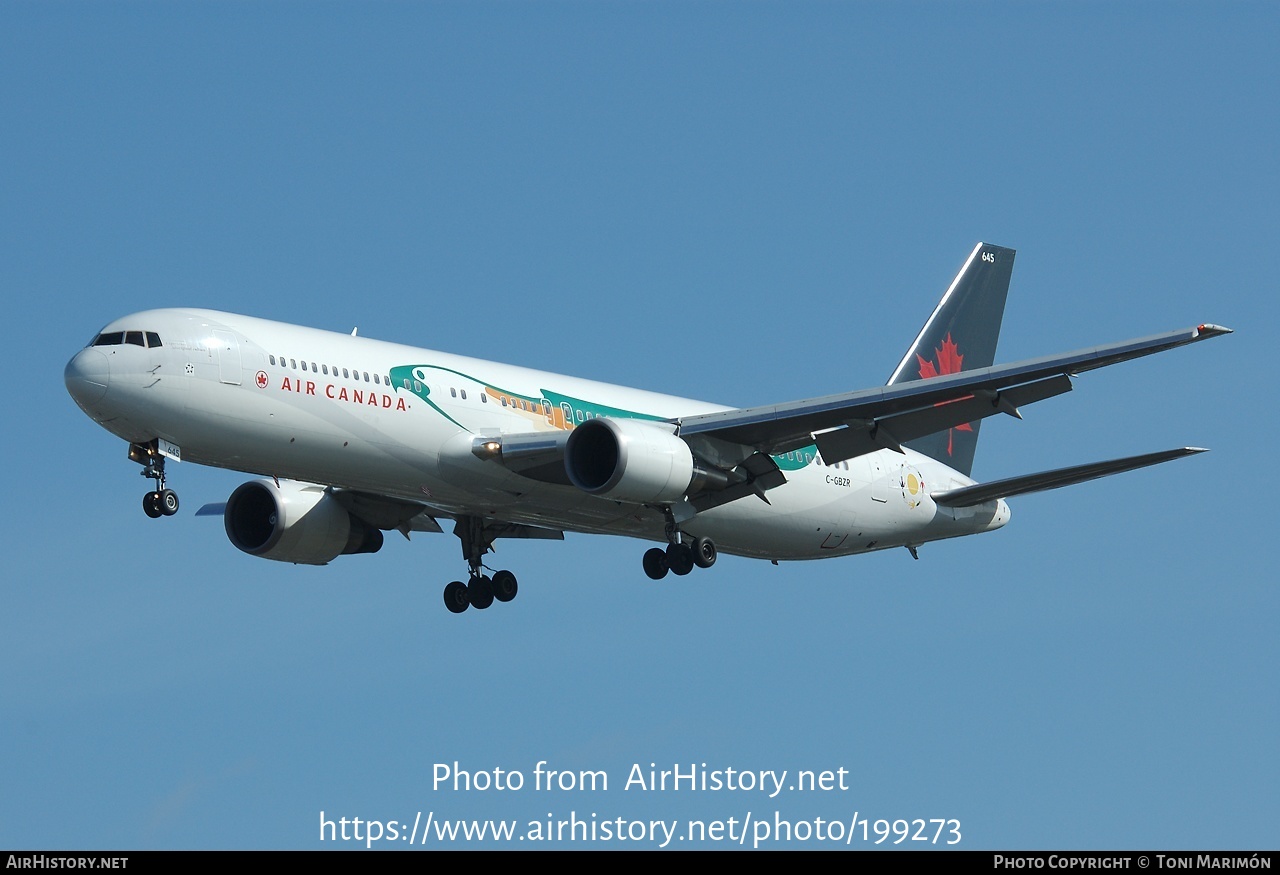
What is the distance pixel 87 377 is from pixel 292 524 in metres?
9.41

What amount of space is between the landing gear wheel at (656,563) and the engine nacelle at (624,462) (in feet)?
10.5

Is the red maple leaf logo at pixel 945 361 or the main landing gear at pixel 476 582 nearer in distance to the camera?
the main landing gear at pixel 476 582

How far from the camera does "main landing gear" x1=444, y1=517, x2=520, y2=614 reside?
141 feet

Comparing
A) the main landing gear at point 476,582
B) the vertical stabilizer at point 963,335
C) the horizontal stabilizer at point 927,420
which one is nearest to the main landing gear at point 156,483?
the main landing gear at point 476,582

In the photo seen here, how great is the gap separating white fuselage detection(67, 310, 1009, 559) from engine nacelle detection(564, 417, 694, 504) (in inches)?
48.4

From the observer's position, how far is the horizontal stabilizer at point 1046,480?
37.1 m

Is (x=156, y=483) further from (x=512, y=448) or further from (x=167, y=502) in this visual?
(x=512, y=448)

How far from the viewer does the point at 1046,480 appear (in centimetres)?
4100

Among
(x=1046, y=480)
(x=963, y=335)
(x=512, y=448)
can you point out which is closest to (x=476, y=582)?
(x=512, y=448)

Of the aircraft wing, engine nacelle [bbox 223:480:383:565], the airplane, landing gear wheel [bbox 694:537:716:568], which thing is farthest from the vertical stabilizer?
engine nacelle [bbox 223:480:383:565]

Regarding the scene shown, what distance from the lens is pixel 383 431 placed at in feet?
117

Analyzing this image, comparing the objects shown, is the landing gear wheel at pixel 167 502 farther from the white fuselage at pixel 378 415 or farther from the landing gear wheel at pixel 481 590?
the landing gear wheel at pixel 481 590

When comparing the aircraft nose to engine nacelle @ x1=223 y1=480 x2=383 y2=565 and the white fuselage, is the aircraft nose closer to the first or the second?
the white fuselage
